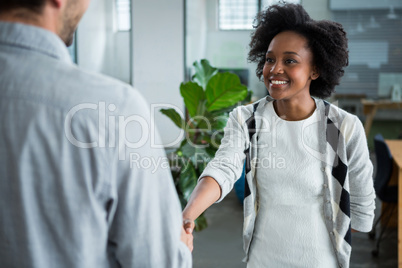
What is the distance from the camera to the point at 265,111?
151 centimetres

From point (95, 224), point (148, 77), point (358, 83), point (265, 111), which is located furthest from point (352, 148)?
point (148, 77)

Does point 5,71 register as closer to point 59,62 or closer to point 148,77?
point 59,62

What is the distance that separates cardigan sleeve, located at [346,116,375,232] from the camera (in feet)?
4.69

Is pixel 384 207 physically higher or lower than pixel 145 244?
lower

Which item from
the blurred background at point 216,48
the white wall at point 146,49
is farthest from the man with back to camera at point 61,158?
the white wall at point 146,49

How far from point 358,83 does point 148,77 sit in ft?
9.32

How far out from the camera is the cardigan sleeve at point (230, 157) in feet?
4.43

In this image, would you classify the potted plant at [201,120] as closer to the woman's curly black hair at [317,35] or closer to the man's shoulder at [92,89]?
the woman's curly black hair at [317,35]

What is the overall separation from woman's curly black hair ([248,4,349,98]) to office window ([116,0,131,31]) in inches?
190

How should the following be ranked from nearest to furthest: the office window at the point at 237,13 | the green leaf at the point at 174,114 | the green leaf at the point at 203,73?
1. the green leaf at the point at 174,114
2. the green leaf at the point at 203,73
3. the office window at the point at 237,13

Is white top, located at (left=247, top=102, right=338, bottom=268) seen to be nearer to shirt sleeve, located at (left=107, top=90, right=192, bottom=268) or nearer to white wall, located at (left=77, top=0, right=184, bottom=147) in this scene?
shirt sleeve, located at (left=107, top=90, right=192, bottom=268)

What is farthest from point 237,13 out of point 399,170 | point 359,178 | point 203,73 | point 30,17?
point 30,17

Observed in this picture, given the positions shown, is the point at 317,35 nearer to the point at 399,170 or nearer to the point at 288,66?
the point at 288,66

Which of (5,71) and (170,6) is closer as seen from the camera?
(5,71)
